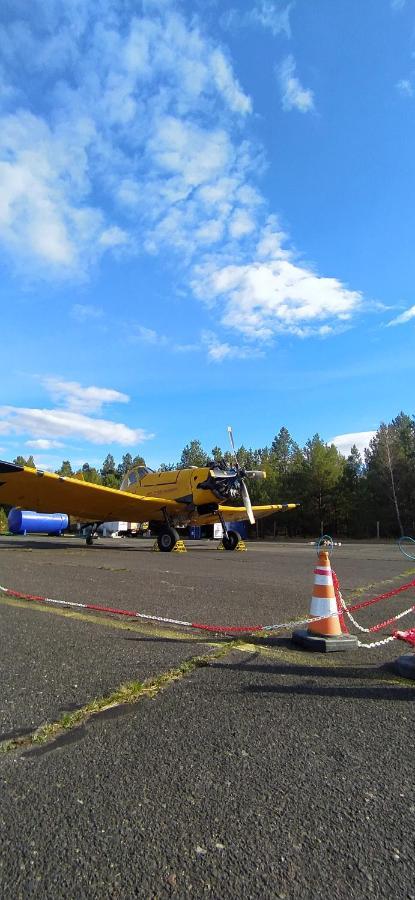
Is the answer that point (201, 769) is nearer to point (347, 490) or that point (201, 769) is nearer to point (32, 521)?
point (32, 521)

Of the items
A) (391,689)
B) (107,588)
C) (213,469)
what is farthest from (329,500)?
(391,689)

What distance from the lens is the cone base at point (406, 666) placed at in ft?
12.2

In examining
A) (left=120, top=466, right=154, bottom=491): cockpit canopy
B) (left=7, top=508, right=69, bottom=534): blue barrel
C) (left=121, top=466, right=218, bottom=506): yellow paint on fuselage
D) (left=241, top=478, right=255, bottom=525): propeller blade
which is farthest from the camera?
(left=7, top=508, right=69, bottom=534): blue barrel

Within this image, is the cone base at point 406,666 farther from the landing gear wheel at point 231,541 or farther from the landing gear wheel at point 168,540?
the landing gear wheel at point 231,541

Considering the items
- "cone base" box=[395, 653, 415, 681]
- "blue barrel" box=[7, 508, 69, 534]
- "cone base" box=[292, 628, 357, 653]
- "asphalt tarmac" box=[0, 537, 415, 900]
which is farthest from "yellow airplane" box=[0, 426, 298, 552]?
"cone base" box=[395, 653, 415, 681]

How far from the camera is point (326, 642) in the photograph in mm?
4395

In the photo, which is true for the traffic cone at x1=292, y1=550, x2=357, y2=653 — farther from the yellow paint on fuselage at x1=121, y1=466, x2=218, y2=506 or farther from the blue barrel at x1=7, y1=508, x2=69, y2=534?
the blue barrel at x1=7, y1=508, x2=69, y2=534

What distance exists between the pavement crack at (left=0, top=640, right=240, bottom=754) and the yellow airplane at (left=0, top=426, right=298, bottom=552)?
42.6 feet

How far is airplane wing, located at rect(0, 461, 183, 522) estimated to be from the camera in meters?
16.0

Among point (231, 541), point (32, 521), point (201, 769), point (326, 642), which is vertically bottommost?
point (201, 769)

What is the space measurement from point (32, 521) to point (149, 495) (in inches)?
722

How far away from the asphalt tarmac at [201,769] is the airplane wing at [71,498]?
1197 centimetres

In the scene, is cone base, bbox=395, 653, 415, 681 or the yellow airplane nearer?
cone base, bbox=395, 653, 415, 681

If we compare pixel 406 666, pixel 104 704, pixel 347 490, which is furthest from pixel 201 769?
pixel 347 490
